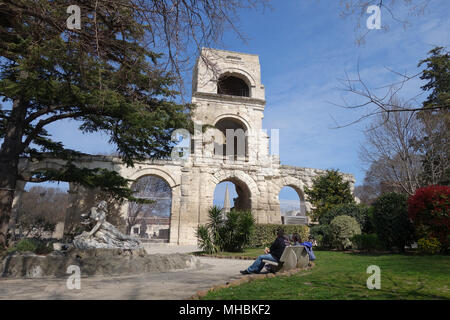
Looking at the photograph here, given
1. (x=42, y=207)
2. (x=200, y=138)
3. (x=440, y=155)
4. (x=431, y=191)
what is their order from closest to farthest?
(x=431, y=191) < (x=440, y=155) < (x=200, y=138) < (x=42, y=207)

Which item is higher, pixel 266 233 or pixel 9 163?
pixel 9 163

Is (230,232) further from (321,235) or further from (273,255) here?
(273,255)

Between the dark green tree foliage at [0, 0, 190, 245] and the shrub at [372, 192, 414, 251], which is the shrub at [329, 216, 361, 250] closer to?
the shrub at [372, 192, 414, 251]

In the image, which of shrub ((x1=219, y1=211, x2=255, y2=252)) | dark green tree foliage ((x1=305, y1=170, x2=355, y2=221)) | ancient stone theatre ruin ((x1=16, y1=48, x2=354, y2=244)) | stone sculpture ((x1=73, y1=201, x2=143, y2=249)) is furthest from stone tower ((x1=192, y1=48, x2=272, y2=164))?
stone sculpture ((x1=73, y1=201, x2=143, y2=249))

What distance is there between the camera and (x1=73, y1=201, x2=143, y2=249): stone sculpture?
7820mm

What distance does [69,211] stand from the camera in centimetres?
1675

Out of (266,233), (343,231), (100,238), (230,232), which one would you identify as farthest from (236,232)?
(100,238)

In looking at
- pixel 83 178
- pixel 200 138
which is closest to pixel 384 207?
pixel 83 178

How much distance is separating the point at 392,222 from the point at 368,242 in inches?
40.6

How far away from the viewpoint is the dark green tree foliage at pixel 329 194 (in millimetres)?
16922

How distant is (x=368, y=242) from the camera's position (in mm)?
9867

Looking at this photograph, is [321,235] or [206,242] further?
[321,235]
